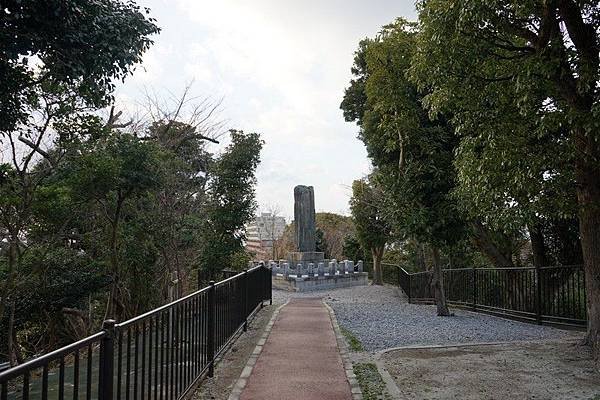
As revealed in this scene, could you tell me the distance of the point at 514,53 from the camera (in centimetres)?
670

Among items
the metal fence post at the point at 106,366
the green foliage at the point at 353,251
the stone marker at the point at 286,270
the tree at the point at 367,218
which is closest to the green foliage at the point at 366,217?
the tree at the point at 367,218

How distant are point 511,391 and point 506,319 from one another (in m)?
6.26

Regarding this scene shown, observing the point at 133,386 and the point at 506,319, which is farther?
the point at 506,319

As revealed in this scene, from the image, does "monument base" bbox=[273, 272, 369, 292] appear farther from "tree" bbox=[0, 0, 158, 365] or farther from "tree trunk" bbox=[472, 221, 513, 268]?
"tree" bbox=[0, 0, 158, 365]

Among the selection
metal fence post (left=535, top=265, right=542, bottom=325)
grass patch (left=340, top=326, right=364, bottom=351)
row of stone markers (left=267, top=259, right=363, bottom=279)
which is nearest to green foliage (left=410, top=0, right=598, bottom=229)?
grass patch (left=340, top=326, right=364, bottom=351)

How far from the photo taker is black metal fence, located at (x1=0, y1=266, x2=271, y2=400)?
2326mm

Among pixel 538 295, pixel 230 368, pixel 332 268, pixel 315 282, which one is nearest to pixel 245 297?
pixel 230 368

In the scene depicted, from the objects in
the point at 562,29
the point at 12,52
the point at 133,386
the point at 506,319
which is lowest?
the point at 506,319

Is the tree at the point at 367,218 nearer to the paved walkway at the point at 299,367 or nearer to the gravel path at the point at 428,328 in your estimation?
the gravel path at the point at 428,328

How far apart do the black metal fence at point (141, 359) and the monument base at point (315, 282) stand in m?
12.7

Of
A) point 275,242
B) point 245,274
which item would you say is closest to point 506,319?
point 245,274

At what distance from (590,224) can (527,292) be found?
401cm

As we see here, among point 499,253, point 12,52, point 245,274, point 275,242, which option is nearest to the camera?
point 12,52

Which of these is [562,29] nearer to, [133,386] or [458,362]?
[458,362]
